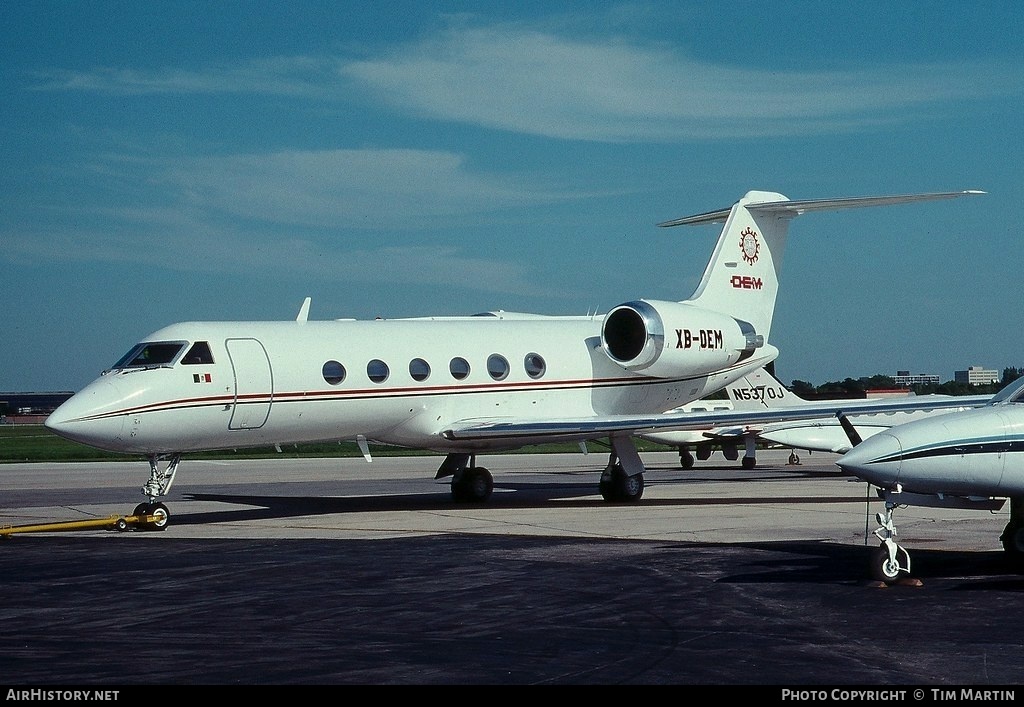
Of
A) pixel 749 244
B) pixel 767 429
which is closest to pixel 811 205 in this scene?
pixel 749 244

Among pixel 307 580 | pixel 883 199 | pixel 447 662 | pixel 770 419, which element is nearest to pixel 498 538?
pixel 307 580

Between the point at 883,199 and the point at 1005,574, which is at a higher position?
the point at 883,199

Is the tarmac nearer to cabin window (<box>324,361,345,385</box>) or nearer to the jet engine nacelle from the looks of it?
cabin window (<box>324,361,345,385</box>)

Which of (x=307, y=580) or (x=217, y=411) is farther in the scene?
(x=217, y=411)

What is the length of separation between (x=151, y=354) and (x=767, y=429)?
18798 mm

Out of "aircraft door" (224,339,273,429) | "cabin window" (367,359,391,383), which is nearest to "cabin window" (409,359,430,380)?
"cabin window" (367,359,391,383)

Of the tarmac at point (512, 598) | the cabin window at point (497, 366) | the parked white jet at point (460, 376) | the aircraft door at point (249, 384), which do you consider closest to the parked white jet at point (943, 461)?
the tarmac at point (512, 598)

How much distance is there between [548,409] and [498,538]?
22.1 ft

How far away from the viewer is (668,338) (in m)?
22.9

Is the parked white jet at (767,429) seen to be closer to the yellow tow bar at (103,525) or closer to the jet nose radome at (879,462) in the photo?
the yellow tow bar at (103,525)

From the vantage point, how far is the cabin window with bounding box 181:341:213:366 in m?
18.4
